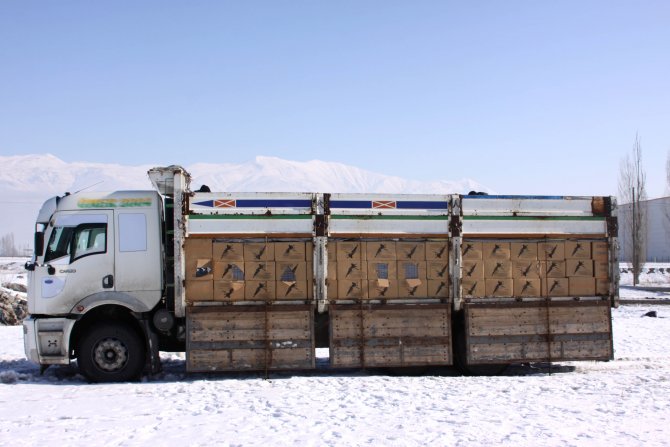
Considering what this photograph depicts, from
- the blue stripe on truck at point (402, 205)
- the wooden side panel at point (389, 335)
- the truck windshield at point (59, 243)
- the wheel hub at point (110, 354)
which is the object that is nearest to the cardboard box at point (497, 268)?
the wooden side panel at point (389, 335)

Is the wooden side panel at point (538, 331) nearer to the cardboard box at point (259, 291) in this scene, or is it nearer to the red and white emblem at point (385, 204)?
the red and white emblem at point (385, 204)

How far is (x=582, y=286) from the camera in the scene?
11484 mm

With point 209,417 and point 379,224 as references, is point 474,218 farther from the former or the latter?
point 209,417

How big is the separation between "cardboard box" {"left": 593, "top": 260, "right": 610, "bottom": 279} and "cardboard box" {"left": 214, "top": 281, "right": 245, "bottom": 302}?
20.7 ft

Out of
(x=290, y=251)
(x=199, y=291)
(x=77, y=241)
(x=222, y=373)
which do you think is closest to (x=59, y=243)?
(x=77, y=241)

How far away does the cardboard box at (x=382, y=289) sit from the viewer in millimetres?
10875

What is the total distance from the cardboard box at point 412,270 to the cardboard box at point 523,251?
5.36ft

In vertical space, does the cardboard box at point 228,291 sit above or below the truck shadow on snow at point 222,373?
above

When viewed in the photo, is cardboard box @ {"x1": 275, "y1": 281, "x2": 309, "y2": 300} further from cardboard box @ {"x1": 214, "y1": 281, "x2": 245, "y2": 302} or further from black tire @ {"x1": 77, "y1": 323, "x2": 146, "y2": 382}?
black tire @ {"x1": 77, "y1": 323, "x2": 146, "y2": 382}

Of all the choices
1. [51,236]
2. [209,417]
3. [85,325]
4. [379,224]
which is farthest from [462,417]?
[51,236]

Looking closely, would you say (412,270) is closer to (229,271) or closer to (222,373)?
(229,271)

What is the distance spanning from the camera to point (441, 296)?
36.3 feet

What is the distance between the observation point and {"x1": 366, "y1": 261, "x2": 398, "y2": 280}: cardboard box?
35.7ft

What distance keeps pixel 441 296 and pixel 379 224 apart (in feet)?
5.43
